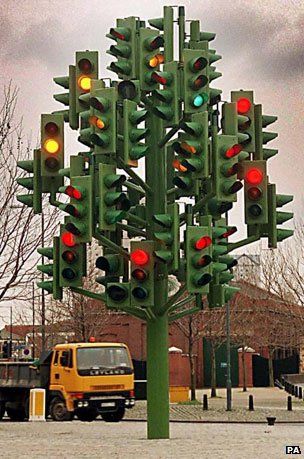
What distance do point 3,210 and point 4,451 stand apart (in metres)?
12.0

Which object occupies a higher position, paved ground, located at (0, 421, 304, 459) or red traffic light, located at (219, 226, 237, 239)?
red traffic light, located at (219, 226, 237, 239)

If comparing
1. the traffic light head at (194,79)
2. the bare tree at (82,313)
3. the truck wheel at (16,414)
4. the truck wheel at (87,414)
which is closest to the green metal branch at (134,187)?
the traffic light head at (194,79)

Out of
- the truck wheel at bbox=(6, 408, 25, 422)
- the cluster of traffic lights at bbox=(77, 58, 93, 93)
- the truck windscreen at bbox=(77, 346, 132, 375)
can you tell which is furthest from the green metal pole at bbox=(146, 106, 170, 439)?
the truck wheel at bbox=(6, 408, 25, 422)

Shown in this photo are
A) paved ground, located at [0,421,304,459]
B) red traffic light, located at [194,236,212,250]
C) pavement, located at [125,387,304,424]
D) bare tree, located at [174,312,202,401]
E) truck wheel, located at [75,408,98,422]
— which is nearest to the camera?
paved ground, located at [0,421,304,459]

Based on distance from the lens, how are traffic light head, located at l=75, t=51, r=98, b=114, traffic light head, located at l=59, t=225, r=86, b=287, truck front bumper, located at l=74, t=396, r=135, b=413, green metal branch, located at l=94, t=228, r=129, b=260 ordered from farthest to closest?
1. truck front bumper, located at l=74, t=396, r=135, b=413
2. traffic light head, located at l=75, t=51, r=98, b=114
3. green metal branch, located at l=94, t=228, r=129, b=260
4. traffic light head, located at l=59, t=225, r=86, b=287

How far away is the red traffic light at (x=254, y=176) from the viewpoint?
16062mm

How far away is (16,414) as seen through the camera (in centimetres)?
3653

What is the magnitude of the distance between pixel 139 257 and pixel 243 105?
11.6 ft

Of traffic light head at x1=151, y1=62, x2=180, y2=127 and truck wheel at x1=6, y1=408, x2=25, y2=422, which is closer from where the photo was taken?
traffic light head at x1=151, y1=62, x2=180, y2=127

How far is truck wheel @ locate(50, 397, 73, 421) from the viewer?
33.7 m

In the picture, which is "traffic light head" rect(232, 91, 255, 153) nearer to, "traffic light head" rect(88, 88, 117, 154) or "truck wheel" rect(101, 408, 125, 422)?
"traffic light head" rect(88, 88, 117, 154)

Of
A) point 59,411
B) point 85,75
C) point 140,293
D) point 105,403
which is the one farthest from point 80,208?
point 59,411

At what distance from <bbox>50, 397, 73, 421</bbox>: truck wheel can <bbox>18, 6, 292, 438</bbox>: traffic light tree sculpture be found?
15423 millimetres

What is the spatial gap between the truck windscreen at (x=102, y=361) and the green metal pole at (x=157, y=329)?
607 inches
